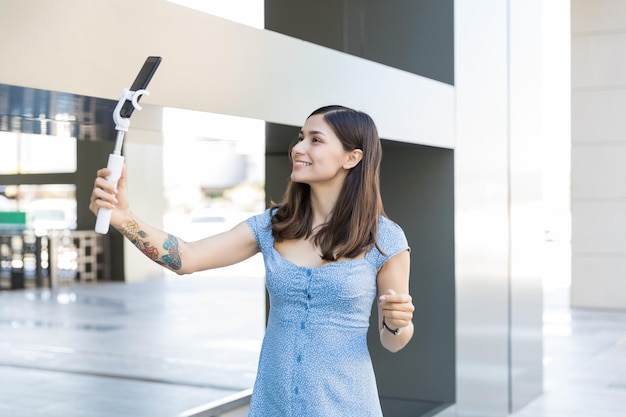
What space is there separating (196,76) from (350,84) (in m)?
1.14

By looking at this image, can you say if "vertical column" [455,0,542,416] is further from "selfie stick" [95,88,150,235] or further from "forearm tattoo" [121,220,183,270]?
"selfie stick" [95,88,150,235]

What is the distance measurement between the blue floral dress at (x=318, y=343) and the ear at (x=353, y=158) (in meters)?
0.23

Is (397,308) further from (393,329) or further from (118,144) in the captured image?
(118,144)

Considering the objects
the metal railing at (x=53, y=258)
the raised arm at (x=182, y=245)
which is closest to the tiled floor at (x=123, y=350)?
the metal railing at (x=53, y=258)

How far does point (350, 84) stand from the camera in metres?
4.00

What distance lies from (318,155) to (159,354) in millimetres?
6746

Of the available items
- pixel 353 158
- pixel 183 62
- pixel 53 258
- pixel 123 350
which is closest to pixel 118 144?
pixel 353 158

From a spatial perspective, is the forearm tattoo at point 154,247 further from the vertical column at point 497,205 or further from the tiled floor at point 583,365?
the tiled floor at point 583,365

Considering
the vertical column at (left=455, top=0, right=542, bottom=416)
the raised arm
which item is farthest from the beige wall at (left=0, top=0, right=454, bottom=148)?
the vertical column at (left=455, top=0, right=542, bottom=416)

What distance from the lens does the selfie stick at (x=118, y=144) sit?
186 cm

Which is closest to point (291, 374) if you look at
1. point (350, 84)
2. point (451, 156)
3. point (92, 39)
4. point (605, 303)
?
point (92, 39)

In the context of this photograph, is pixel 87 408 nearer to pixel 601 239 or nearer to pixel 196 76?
pixel 196 76

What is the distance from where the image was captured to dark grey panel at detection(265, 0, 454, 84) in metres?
5.25

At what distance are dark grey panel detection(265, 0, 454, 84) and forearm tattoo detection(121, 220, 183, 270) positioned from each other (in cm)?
326
